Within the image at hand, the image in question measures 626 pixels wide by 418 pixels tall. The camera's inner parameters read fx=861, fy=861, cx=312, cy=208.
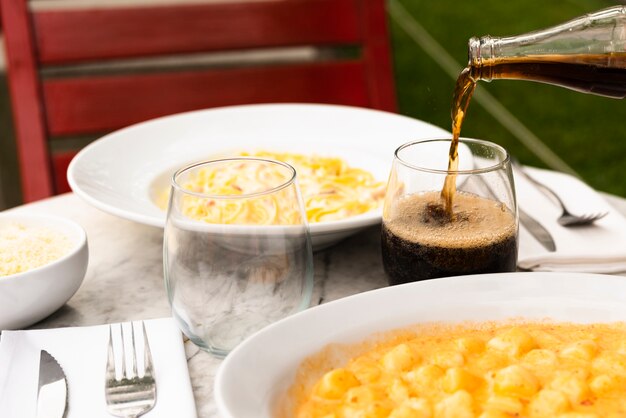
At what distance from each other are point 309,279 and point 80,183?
1.97 feet

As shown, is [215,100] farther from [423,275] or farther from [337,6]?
[423,275]

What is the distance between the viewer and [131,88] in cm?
257

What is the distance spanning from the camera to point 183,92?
8.64ft

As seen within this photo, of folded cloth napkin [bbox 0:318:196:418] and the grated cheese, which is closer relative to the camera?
folded cloth napkin [bbox 0:318:196:418]

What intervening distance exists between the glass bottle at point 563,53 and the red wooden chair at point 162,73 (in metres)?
1.36

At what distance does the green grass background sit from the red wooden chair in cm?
227

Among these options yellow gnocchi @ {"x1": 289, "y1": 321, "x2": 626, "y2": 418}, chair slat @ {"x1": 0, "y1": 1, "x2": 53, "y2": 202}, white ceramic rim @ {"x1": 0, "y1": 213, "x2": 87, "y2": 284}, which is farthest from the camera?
chair slat @ {"x1": 0, "y1": 1, "x2": 53, "y2": 202}

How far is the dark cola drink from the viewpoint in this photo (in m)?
1.27

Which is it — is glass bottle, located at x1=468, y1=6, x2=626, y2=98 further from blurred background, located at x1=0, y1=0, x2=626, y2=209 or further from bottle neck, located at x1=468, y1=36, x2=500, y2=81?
blurred background, located at x1=0, y1=0, x2=626, y2=209

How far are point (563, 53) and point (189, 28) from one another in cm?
157

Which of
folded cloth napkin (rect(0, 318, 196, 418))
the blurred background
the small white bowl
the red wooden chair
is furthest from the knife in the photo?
the blurred background

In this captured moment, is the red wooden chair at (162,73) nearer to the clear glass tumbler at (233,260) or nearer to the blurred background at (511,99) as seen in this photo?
the clear glass tumbler at (233,260)

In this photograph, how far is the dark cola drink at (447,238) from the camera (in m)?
1.27

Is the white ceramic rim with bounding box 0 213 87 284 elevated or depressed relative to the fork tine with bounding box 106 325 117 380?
elevated
